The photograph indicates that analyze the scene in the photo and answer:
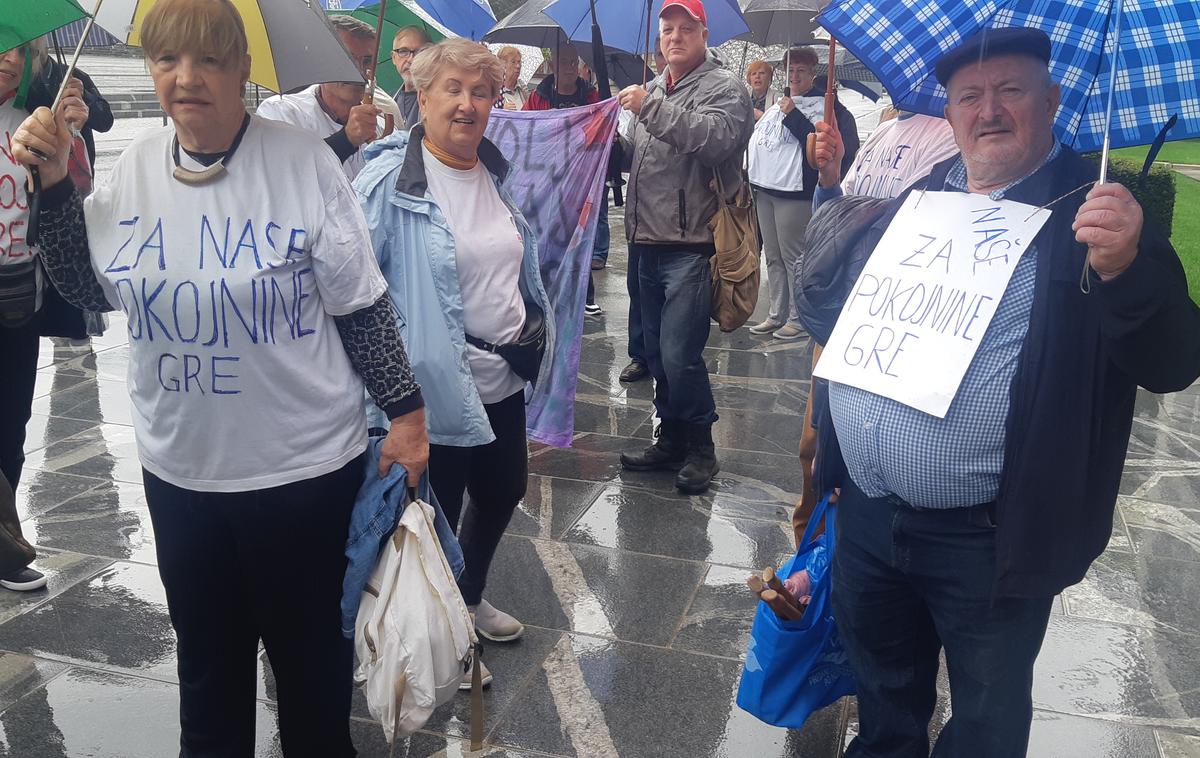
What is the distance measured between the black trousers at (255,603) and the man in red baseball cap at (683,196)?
268 centimetres

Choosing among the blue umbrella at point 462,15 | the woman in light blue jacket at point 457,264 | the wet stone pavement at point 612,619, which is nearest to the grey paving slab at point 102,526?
the wet stone pavement at point 612,619

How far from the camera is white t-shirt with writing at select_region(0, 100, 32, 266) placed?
137 inches

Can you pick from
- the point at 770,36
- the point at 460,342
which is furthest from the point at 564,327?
the point at 770,36

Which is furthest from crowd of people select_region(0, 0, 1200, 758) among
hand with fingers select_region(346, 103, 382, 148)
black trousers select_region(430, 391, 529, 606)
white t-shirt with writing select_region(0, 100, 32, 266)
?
hand with fingers select_region(346, 103, 382, 148)

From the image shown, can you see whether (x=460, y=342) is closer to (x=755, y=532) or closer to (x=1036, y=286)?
(x=1036, y=286)

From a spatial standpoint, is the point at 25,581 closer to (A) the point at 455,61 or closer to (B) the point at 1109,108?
(A) the point at 455,61

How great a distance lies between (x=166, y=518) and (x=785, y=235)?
6390 mm

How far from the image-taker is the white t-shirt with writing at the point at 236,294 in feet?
7.45

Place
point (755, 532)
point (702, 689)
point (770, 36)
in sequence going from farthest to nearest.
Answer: point (770, 36), point (755, 532), point (702, 689)

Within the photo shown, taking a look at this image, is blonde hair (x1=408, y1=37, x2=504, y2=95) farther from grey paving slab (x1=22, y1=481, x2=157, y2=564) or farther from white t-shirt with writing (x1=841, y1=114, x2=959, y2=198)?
grey paving slab (x1=22, y1=481, x2=157, y2=564)

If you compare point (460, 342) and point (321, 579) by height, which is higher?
point (460, 342)

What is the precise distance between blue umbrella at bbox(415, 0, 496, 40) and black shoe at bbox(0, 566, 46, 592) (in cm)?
280

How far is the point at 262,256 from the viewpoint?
229 cm

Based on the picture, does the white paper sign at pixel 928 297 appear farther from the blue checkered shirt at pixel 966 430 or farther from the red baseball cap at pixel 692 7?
the red baseball cap at pixel 692 7
